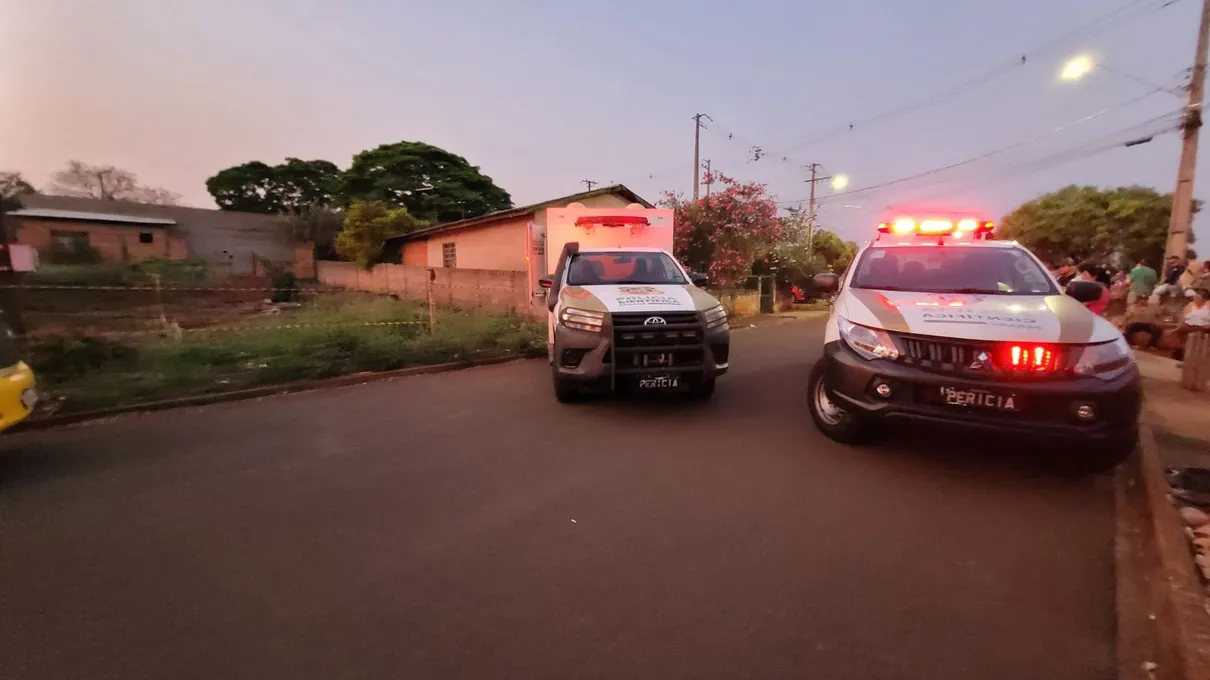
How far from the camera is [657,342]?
19.2ft

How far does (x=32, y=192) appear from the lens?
3022cm

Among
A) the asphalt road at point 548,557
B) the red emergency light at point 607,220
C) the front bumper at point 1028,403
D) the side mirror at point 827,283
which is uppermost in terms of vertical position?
the red emergency light at point 607,220

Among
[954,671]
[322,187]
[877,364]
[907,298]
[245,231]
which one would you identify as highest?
[322,187]

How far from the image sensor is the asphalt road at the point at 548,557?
2.46m

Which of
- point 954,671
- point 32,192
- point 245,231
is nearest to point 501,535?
point 954,671

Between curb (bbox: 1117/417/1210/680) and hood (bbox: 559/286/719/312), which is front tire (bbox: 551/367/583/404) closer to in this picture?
hood (bbox: 559/286/719/312)

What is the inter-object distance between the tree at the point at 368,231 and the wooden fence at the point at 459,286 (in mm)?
850

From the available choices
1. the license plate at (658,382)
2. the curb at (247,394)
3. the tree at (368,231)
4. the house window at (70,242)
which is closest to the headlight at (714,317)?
the license plate at (658,382)

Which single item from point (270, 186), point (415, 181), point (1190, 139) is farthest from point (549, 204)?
point (270, 186)

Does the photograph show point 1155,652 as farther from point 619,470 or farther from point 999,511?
point 619,470

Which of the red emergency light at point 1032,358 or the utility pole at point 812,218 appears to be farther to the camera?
the utility pole at point 812,218

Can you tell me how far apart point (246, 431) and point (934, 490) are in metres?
6.00

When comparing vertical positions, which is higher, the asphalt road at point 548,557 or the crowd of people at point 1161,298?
the crowd of people at point 1161,298

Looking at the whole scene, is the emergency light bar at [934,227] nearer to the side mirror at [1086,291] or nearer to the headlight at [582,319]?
the side mirror at [1086,291]
